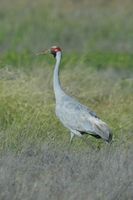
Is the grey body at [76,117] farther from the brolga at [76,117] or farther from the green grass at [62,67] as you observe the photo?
the green grass at [62,67]

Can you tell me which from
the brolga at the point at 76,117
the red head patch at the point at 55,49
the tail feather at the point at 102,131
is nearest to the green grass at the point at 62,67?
the brolga at the point at 76,117

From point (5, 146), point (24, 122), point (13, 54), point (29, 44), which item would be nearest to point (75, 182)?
point (5, 146)

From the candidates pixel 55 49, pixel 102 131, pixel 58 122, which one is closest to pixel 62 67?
pixel 58 122

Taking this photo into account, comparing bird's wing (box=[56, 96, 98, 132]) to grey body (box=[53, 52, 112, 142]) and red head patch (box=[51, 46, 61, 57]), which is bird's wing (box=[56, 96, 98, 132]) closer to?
grey body (box=[53, 52, 112, 142])

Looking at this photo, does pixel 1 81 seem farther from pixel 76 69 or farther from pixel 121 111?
pixel 76 69

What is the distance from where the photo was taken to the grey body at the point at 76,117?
1116cm

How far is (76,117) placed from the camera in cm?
1133

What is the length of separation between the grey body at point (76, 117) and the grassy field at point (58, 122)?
162 millimetres

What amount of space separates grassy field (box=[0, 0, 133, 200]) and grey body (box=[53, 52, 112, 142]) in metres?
0.16

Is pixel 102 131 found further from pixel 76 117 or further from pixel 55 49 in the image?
pixel 55 49

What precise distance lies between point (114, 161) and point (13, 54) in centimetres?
1164

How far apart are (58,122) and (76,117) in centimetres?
128

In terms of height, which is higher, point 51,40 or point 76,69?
point 76,69

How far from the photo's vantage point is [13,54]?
69.1ft
